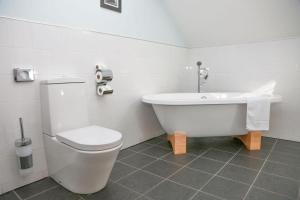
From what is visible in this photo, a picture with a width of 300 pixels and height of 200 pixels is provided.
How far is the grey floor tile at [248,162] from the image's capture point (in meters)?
1.97

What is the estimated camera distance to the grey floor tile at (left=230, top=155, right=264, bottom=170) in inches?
77.4

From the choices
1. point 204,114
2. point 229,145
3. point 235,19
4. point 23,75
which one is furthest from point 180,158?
point 235,19

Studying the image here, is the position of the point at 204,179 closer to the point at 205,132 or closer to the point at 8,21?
the point at 205,132

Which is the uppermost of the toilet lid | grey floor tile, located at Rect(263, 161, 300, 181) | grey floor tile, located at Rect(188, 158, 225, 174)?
the toilet lid

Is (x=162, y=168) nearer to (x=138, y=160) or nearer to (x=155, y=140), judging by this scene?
(x=138, y=160)

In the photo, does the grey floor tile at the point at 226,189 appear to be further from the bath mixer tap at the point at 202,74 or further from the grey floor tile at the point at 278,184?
the bath mixer tap at the point at 202,74

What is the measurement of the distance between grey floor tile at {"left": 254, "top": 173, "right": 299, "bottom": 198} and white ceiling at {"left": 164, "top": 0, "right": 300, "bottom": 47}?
180 centimetres

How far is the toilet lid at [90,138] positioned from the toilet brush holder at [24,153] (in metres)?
0.24

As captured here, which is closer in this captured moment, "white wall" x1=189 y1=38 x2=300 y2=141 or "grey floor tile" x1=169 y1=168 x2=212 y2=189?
"grey floor tile" x1=169 y1=168 x2=212 y2=189

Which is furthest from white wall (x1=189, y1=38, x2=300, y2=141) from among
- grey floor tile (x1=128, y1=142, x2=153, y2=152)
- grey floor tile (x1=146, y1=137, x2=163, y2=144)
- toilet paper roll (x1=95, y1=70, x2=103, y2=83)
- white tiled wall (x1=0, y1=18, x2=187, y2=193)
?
toilet paper roll (x1=95, y1=70, x2=103, y2=83)

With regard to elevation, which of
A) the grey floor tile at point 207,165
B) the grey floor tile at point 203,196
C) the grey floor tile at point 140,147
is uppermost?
the grey floor tile at point 140,147

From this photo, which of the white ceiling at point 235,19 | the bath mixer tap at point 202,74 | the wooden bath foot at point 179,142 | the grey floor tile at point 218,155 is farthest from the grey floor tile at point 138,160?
the white ceiling at point 235,19

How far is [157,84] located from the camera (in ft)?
9.29

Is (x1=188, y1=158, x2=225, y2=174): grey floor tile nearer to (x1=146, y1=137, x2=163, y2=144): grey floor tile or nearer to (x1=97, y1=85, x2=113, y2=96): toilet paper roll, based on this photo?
(x1=146, y1=137, x2=163, y2=144): grey floor tile
